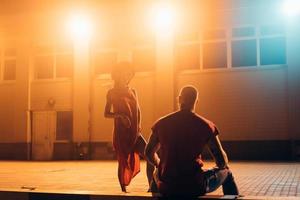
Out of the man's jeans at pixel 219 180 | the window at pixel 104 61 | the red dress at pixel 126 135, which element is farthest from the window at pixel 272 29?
the man's jeans at pixel 219 180

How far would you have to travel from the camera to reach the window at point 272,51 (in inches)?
811

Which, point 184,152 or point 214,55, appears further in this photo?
point 214,55

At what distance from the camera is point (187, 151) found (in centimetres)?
472

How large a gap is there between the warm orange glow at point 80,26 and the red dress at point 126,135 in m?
16.9

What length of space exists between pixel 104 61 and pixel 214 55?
206 inches

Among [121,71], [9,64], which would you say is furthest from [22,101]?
[121,71]

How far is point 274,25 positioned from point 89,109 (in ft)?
29.2

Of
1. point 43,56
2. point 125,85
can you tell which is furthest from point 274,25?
point 125,85

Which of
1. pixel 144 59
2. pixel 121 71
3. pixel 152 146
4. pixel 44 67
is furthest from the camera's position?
pixel 44 67

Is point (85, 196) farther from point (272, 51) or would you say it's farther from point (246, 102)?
point (272, 51)

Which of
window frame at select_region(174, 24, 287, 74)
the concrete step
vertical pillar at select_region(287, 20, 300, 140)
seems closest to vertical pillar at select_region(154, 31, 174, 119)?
window frame at select_region(174, 24, 287, 74)

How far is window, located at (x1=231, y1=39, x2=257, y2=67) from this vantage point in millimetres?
21078

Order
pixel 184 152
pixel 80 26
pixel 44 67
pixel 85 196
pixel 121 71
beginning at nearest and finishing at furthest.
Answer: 1. pixel 184 152
2. pixel 85 196
3. pixel 121 71
4. pixel 80 26
5. pixel 44 67

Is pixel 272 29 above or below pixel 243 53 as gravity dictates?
above
